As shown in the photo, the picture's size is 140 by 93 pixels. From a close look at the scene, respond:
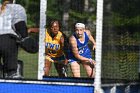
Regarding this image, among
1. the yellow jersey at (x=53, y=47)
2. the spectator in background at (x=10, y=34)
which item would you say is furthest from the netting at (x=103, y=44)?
the spectator in background at (x=10, y=34)

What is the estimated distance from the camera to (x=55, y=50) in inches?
346

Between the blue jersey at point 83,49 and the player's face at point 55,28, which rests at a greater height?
the player's face at point 55,28

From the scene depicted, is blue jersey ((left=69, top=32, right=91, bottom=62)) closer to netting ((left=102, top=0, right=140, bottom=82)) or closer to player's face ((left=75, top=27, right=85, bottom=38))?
player's face ((left=75, top=27, right=85, bottom=38))

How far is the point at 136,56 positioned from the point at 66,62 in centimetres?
124

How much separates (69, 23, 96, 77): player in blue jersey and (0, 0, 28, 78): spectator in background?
98 cm

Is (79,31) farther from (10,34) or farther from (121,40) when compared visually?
(10,34)

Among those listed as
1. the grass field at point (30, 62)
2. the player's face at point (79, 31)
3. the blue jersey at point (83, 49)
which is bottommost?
the grass field at point (30, 62)

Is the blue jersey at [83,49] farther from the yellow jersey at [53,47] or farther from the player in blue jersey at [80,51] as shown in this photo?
the yellow jersey at [53,47]

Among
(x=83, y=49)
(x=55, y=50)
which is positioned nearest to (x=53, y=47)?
(x=55, y=50)

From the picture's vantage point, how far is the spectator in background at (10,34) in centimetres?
761

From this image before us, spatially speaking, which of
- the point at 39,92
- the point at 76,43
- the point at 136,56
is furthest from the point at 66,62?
the point at 39,92

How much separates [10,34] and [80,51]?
1.41 meters

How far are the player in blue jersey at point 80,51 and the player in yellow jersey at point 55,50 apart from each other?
175 mm

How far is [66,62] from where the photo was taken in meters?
8.76
